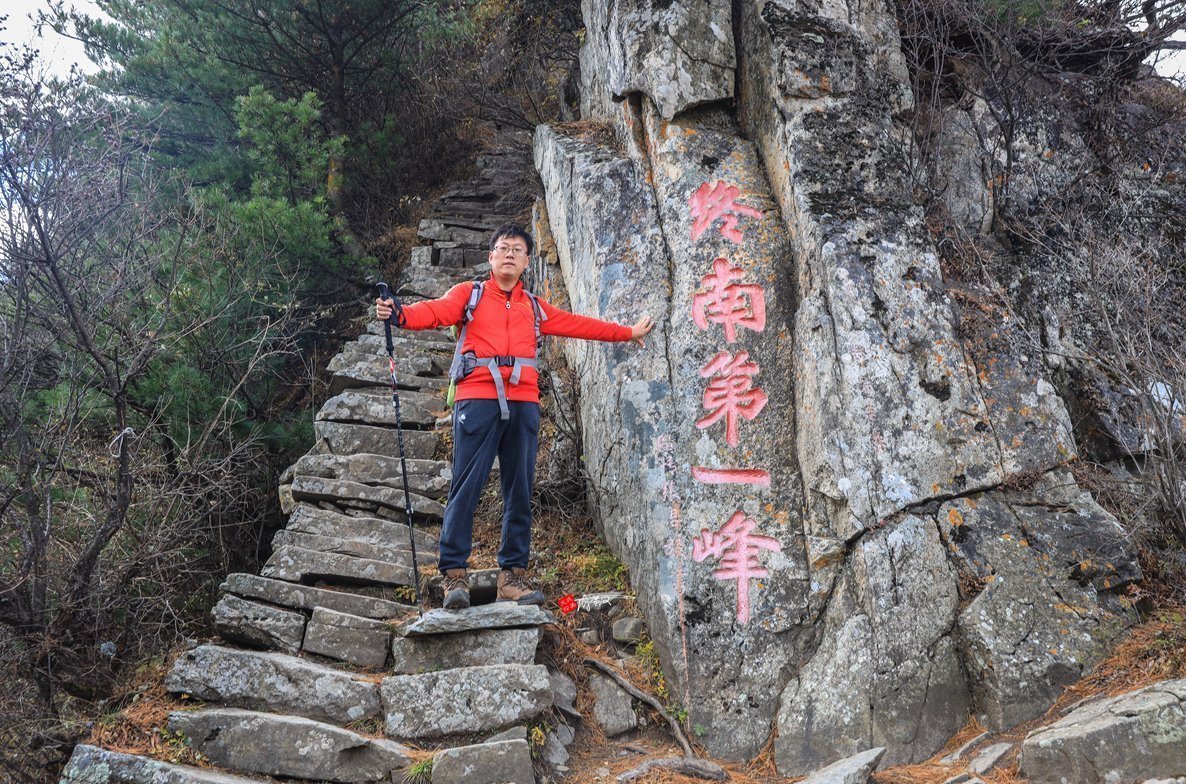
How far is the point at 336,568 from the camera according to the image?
6.18 metres

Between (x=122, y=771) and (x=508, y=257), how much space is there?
3807 mm

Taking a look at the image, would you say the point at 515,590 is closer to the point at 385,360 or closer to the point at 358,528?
the point at 358,528

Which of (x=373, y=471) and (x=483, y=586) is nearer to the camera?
(x=483, y=586)

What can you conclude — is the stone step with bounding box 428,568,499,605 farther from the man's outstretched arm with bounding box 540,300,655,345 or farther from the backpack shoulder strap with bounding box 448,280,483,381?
the man's outstretched arm with bounding box 540,300,655,345

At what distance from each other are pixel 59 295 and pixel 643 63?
500cm

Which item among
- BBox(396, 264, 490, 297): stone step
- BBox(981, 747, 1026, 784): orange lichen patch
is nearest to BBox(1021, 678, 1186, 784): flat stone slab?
BBox(981, 747, 1026, 784): orange lichen patch

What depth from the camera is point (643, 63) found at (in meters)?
Result: 7.00

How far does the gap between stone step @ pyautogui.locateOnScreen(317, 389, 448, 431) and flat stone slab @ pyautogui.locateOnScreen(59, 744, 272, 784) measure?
3.70 metres

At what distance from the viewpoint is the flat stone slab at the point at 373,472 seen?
720 centimetres

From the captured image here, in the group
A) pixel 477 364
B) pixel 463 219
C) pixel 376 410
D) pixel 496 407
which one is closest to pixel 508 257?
pixel 477 364

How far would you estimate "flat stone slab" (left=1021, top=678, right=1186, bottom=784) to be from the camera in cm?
402

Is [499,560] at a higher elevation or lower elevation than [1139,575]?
higher

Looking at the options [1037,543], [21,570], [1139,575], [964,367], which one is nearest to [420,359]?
[21,570]

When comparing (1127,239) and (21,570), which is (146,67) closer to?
(21,570)
